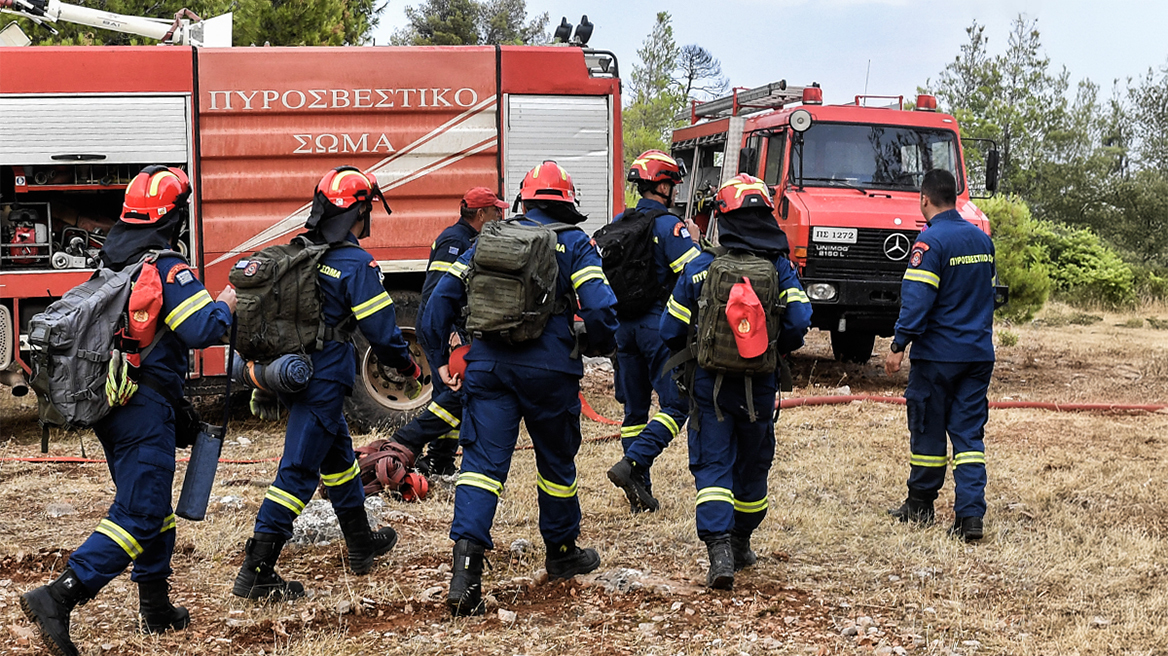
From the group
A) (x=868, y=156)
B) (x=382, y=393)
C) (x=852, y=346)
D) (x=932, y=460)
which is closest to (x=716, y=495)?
(x=932, y=460)

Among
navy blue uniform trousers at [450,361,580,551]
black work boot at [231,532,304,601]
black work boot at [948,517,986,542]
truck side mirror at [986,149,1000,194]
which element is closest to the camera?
A: navy blue uniform trousers at [450,361,580,551]

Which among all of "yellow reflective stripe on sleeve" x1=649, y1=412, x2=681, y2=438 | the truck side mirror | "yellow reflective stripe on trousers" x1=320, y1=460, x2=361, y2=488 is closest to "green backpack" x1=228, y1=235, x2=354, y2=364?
"yellow reflective stripe on trousers" x1=320, y1=460, x2=361, y2=488

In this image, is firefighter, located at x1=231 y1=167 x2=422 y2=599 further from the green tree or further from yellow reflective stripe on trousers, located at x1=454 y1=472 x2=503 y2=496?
the green tree

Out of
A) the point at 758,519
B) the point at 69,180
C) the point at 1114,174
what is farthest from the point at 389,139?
the point at 1114,174

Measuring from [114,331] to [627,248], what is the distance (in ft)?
9.29

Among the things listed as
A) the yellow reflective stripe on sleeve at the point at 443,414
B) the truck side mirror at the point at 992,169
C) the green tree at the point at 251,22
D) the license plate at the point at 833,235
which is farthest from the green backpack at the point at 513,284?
the green tree at the point at 251,22

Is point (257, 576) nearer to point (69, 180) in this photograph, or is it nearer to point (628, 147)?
point (69, 180)

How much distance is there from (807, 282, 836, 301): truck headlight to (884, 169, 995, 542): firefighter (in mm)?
4121

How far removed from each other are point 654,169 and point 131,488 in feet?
10.3

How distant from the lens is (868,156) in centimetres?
1041

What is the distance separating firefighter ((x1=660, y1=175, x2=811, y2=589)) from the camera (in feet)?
15.5

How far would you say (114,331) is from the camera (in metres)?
3.89

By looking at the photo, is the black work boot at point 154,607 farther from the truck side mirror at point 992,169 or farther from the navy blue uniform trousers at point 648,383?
the truck side mirror at point 992,169

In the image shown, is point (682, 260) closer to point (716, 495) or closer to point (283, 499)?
point (716, 495)
